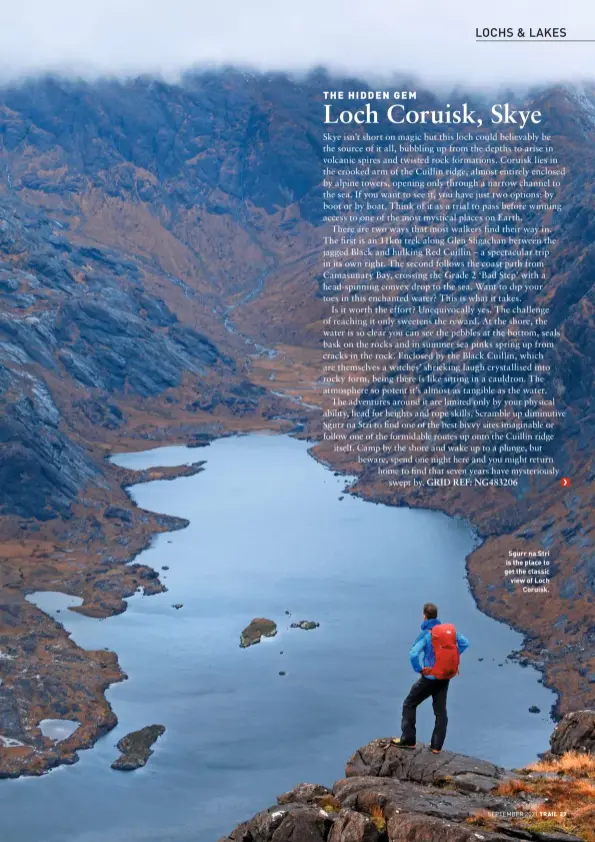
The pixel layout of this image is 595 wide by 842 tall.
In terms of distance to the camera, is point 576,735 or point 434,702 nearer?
point 434,702

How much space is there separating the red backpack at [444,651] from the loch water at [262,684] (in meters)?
73.2

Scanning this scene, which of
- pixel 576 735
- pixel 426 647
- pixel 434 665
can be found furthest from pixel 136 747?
pixel 426 647

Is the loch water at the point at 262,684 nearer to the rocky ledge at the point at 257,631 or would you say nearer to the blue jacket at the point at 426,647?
the rocky ledge at the point at 257,631

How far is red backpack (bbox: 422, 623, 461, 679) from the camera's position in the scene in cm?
3222

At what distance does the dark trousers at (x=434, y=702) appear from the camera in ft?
108

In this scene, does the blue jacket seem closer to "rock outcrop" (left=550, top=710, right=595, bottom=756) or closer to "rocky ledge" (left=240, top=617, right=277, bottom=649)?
"rock outcrop" (left=550, top=710, right=595, bottom=756)

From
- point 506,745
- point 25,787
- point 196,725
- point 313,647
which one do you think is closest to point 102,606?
point 313,647

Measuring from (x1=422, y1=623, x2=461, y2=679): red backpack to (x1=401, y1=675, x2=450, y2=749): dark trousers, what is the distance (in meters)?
0.33

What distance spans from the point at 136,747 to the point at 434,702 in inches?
3707

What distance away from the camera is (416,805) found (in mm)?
29125

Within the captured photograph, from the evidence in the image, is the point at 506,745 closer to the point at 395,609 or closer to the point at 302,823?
the point at 395,609

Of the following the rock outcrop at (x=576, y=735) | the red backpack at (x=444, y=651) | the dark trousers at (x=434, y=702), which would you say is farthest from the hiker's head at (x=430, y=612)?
the rock outcrop at (x=576, y=735)

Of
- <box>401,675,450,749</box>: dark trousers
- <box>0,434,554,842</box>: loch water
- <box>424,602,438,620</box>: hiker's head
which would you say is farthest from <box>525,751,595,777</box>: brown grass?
<box>0,434,554,842</box>: loch water

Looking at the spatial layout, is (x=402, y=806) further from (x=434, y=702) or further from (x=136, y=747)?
(x=136, y=747)
